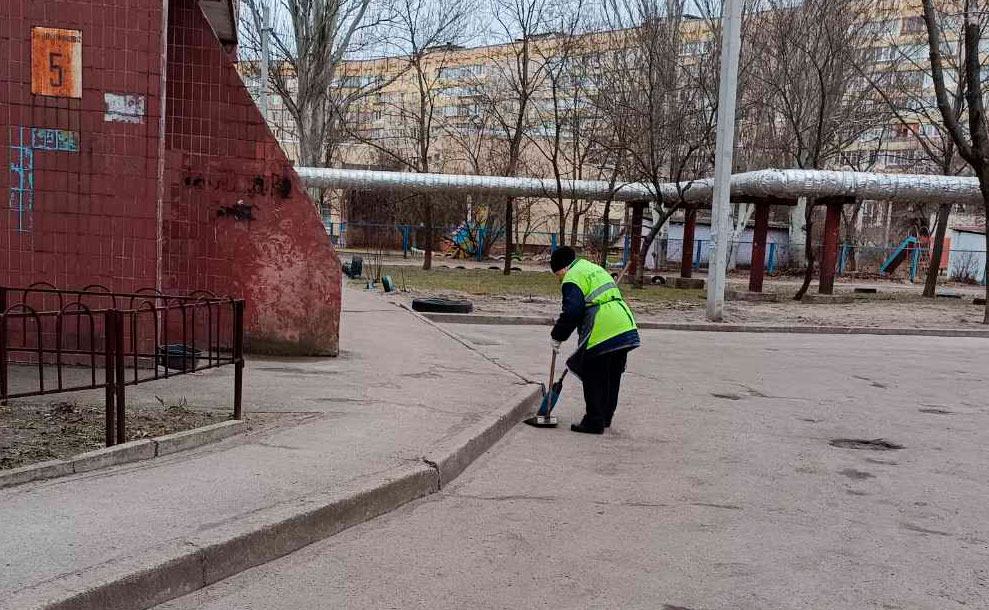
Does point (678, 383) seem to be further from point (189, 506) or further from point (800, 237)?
point (800, 237)

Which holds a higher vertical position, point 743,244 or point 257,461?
point 743,244

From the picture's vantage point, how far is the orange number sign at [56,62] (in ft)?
26.7

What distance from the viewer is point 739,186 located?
2416cm

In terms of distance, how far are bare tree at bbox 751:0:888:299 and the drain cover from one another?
17.5 m

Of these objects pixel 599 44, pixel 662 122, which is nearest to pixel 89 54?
pixel 662 122

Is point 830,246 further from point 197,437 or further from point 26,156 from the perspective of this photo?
point 197,437

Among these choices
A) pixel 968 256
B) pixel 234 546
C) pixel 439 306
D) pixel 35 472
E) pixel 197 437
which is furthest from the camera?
pixel 968 256

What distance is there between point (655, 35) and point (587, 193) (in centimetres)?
567

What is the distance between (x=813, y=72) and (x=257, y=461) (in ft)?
108

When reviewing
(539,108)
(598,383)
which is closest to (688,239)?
(539,108)

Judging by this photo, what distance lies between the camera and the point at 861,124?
3519 centimetres

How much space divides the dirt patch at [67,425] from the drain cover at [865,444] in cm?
505

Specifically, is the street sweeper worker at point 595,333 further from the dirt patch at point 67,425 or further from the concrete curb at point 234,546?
the dirt patch at point 67,425

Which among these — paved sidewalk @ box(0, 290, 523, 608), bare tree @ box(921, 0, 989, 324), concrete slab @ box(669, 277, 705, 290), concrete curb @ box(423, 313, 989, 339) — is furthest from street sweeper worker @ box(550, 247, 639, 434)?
concrete slab @ box(669, 277, 705, 290)
